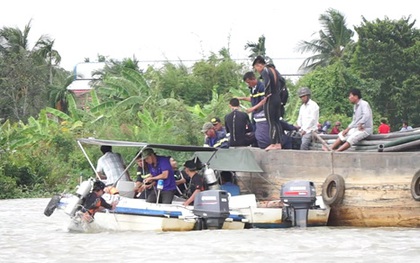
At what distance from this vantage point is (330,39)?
5247cm

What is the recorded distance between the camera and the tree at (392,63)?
42438 mm

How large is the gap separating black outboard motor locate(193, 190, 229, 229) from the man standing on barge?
108 inches

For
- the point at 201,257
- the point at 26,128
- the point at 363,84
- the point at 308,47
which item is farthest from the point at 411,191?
the point at 308,47

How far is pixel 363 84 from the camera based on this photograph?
133ft

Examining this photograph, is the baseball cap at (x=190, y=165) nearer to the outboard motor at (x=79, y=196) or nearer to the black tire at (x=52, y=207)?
the outboard motor at (x=79, y=196)

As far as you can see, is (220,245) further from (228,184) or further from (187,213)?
(228,184)

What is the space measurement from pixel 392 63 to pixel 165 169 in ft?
96.3

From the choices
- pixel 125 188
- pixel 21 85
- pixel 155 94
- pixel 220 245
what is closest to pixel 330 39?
pixel 21 85

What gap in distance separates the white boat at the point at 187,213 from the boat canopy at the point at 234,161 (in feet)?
2.44

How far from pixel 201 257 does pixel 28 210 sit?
424 inches

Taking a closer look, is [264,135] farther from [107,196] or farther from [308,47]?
[308,47]

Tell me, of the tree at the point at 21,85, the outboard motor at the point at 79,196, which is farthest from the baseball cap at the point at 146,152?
the tree at the point at 21,85

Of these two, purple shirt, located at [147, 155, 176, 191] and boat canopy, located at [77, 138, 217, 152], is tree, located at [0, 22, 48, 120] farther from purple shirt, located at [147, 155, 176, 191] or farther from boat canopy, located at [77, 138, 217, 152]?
purple shirt, located at [147, 155, 176, 191]

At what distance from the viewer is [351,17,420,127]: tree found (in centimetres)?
4244
